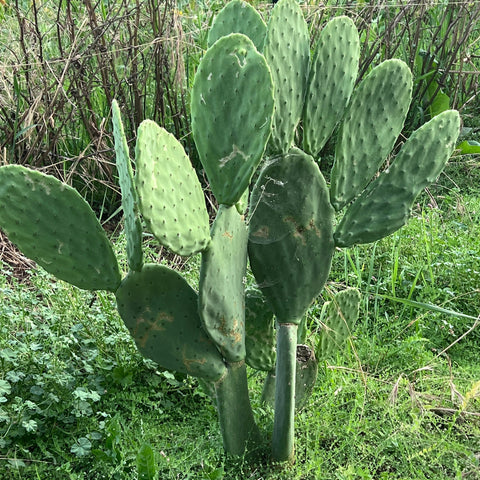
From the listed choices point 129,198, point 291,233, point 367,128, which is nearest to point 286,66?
point 367,128

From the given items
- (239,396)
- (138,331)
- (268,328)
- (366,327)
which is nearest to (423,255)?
(366,327)

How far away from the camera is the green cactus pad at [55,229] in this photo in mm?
1548

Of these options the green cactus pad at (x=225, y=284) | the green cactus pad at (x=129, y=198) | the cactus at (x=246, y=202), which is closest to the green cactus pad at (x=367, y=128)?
the cactus at (x=246, y=202)

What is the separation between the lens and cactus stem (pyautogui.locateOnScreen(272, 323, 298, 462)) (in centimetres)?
177

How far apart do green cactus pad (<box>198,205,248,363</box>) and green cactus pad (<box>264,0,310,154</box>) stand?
0.23m

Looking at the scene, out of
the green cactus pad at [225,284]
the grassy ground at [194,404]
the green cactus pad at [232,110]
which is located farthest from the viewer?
the grassy ground at [194,404]

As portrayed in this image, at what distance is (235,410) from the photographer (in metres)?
1.78

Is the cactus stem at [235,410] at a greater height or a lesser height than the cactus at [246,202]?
lesser

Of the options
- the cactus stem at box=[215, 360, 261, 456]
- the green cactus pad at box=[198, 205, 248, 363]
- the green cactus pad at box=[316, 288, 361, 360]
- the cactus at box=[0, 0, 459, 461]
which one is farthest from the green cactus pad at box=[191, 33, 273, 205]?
the green cactus pad at box=[316, 288, 361, 360]

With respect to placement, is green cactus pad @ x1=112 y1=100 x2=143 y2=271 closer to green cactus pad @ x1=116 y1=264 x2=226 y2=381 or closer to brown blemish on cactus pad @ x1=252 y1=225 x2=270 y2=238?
green cactus pad @ x1=116 y1=264 x2=226 y2=381

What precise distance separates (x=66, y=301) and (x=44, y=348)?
29cm

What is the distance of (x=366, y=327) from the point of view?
103 inches

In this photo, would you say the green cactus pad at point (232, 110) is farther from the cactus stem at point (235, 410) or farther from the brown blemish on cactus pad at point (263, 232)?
the cactus stem at point (235, 410)

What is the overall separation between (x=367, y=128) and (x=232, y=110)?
0.47m
